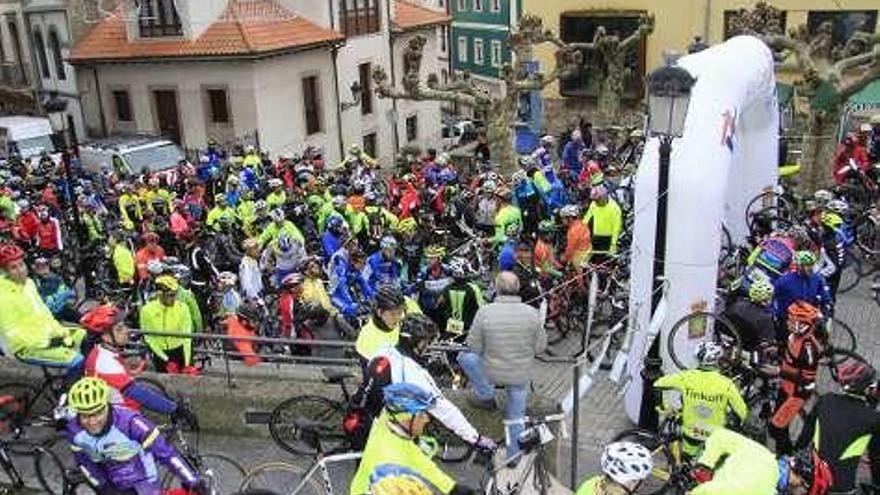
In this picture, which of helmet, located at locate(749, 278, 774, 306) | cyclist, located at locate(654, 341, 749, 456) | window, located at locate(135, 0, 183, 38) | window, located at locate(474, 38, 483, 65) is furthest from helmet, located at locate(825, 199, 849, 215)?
window, located at locate(474, 38, 483, 65)

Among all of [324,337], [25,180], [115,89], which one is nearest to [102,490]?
[324,337]

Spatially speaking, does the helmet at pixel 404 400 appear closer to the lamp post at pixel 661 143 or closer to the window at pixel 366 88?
the lamp post at pixel 661 143

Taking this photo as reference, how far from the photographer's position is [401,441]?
5676mm

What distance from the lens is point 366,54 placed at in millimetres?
38125

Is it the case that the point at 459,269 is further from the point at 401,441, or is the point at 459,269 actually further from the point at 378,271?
the point at 401,441

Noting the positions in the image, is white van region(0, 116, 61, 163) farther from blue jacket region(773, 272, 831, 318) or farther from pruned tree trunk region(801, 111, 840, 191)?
blue jacket region(773, 272, 831, 318)

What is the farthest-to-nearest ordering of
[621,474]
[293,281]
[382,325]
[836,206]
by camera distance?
[836,206]
[293,281]
[382,325]
[621,474]

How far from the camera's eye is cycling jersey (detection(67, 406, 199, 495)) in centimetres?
618

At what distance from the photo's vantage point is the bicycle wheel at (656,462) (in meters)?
8.25

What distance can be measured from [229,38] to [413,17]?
1248 centimetres

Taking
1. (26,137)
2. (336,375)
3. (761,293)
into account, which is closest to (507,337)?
(336,375)

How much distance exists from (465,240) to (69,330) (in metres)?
8.44

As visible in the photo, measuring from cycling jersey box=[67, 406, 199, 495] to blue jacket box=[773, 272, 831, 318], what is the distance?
7175 millimetres

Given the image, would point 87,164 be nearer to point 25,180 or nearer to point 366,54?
point 25,180
